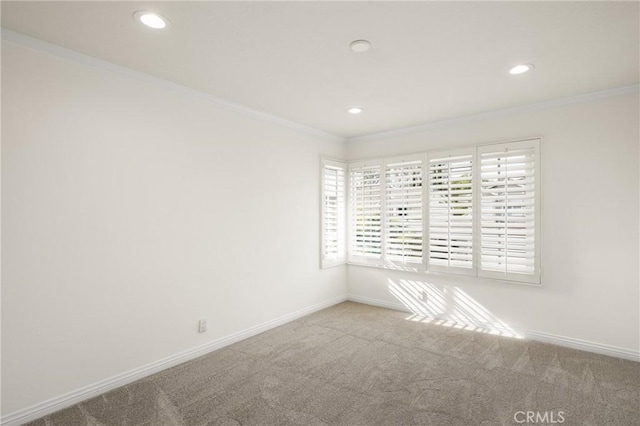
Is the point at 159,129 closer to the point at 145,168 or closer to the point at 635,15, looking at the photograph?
the point at 145,168

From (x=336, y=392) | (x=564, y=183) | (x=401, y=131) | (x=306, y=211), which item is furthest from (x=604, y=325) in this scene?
(x=306, y=211)

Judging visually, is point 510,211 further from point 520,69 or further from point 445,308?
point 520,69

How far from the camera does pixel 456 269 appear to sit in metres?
4.16

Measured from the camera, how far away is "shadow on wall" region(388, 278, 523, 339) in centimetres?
397

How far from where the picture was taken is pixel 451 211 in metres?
4.16

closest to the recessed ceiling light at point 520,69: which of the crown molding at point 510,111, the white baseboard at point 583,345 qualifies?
the crown molding at point 510,111

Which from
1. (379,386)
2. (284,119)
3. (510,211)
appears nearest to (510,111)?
(510,211)

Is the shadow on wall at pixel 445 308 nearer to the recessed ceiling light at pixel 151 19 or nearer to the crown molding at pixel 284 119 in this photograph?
the crown molding at pixel 284 119

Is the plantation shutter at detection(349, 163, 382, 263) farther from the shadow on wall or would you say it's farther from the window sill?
the shadow on wall

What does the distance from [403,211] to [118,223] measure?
10.8 ft

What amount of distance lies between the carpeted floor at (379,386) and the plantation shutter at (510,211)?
2.57 feet

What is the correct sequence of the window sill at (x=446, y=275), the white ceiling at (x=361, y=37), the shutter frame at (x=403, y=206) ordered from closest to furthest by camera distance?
the white ceiling at (x=361, y=37) < the window sill at (x=446, y=275) < the shutter frame at (x=403, y=206)

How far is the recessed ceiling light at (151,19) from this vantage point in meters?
2.03

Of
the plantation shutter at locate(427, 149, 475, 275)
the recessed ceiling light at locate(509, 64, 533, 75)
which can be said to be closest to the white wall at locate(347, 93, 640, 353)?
the plantation shutter at locate(427, 149, 475, 275)
